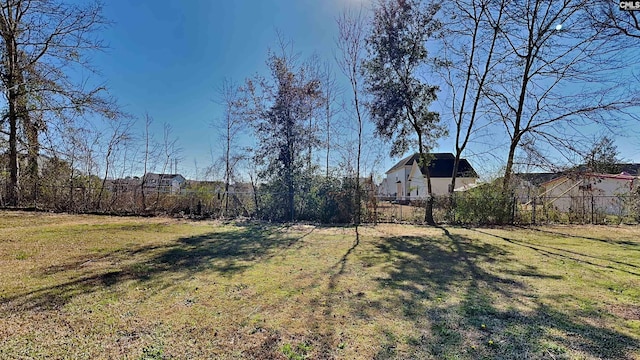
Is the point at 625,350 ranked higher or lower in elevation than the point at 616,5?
lower

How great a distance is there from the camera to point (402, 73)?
35.9ft

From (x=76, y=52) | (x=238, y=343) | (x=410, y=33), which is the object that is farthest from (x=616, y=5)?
(x=76, y=52)

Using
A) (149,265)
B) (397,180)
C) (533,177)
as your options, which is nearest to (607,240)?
(533,177)

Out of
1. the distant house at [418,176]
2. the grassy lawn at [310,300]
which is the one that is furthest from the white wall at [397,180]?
the grassy lawn at [310,300]

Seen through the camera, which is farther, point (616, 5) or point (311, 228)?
point (311, 228)

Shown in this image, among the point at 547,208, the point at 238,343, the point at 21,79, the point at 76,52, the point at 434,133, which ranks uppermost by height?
the point at 76,52

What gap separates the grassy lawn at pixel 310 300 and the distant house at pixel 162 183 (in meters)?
4.68

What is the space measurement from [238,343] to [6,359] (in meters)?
1.60

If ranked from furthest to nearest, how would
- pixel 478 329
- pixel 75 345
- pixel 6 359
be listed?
pixel 478 329 < pixel 75 345 < pixel 6 359

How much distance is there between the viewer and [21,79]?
31.9ft

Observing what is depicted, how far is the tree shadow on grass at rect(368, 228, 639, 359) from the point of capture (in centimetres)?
233

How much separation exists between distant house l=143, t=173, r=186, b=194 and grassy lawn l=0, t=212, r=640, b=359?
4.68 m

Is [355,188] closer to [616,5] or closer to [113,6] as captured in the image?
[616,5]

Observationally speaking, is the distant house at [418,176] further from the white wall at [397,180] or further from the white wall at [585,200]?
the white wall at [585,200]
